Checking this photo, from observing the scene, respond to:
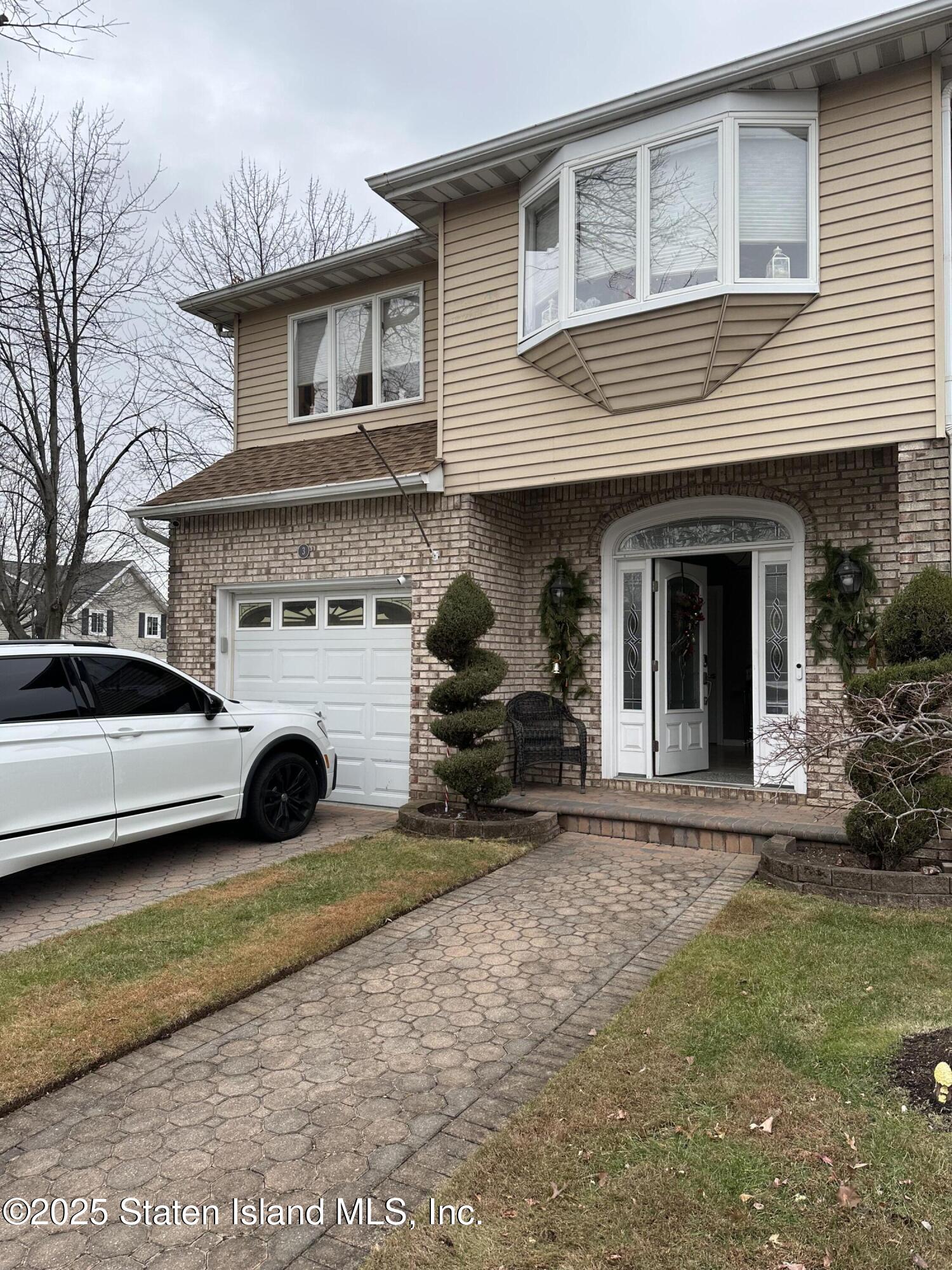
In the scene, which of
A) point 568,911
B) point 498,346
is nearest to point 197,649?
point 498,346

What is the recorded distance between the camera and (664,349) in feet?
23.4

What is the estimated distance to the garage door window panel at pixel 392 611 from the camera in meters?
8.97

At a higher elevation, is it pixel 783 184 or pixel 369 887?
pixel 783 184

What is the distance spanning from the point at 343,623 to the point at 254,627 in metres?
1.32

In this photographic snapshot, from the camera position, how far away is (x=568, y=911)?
5555 millimetres

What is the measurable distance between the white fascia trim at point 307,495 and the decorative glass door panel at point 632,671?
2.20 meters

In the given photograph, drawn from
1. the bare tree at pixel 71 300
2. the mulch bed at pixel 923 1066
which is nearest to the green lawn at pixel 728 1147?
the mulch bed at pixel 923 1066

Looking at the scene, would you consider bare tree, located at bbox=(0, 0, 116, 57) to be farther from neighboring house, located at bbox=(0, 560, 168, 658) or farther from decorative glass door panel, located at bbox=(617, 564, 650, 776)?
neighboring house, located at bbox=(0, 560, 168, 658)

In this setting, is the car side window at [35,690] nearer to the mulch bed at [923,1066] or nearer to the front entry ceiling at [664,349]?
the front entry ceiling at [664,349]

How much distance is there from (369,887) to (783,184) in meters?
6.15

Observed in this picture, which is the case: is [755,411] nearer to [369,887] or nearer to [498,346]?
[498,346]

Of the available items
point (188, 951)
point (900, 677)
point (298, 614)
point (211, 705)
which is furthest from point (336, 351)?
point (188, 951)

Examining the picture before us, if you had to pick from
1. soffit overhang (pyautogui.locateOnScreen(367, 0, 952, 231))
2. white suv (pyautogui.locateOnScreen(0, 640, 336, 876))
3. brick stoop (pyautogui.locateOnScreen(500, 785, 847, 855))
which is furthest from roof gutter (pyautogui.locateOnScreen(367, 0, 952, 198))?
brick stoop (pyautogui.locateOnScreen(500, 785, 847, 855))

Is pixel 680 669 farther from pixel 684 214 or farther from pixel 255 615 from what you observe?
pixel 255 615
